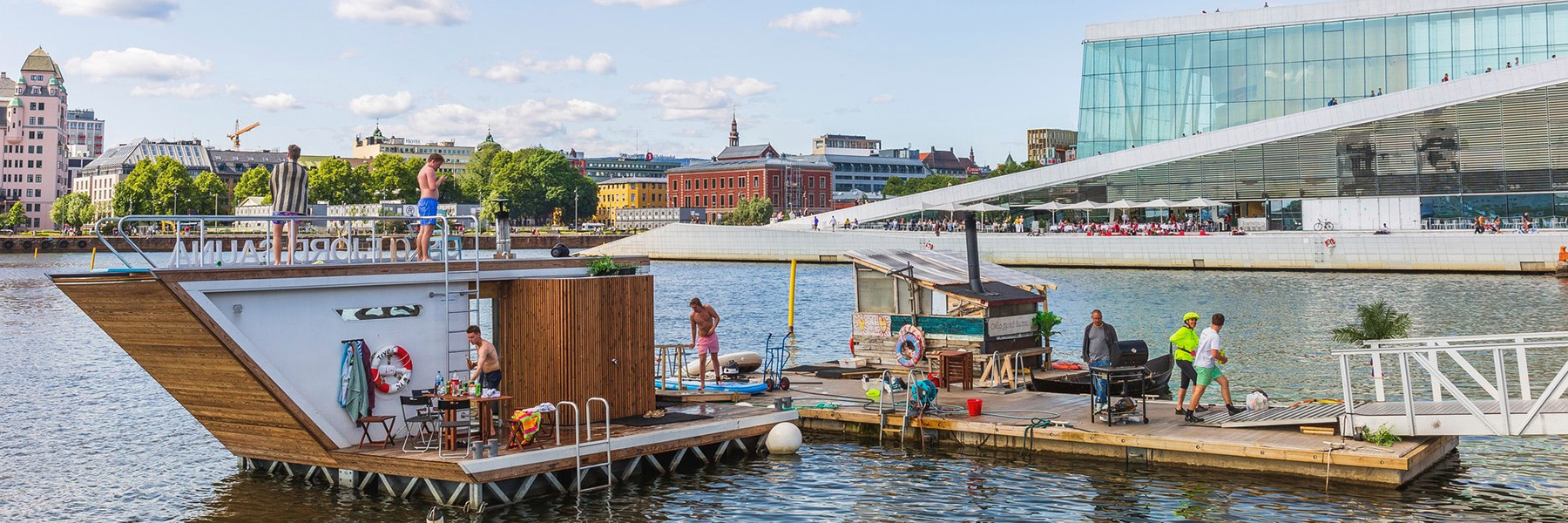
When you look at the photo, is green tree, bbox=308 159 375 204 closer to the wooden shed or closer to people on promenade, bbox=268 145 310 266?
the wooden shed

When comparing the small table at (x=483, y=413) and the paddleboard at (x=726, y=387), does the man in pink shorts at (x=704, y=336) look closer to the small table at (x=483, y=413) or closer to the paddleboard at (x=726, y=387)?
the paddleboard at (x=726, y=387)

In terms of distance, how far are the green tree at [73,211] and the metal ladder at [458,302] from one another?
161197 millimetres

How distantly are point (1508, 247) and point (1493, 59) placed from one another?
65.4 feet

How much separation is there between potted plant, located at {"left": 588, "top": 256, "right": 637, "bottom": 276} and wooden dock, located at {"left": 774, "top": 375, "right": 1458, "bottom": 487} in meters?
4.57

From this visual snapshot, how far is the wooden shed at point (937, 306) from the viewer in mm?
24172

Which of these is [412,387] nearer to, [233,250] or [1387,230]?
[233,250]

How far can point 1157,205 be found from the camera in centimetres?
8088

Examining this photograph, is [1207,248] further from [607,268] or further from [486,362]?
[486,362]

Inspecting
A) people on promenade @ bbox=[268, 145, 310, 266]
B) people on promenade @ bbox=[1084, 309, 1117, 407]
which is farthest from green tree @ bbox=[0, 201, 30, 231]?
people on promenade @ bbox=[1084, 309, 1117, 407]

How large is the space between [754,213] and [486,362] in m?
138

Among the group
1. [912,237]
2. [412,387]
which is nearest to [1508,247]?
[912,237]

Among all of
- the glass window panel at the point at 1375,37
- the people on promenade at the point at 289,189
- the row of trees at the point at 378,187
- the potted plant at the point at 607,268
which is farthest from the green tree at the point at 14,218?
the potted plant at the point at 607,268

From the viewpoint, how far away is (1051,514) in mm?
16828

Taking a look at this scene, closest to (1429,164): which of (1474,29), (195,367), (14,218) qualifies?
(1474,29)
